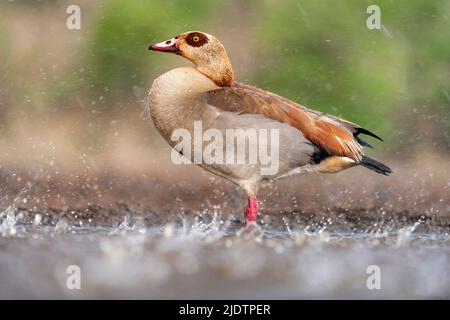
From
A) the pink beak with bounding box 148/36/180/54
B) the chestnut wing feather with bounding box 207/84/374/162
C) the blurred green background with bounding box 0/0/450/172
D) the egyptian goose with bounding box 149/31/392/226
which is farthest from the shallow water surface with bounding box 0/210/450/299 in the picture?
the blurred green background with bounding box 0/0/450/172

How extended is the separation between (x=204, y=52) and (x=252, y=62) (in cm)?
384

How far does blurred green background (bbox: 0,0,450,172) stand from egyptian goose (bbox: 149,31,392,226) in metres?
Result: 3.37

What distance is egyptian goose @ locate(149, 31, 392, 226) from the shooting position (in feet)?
23.6

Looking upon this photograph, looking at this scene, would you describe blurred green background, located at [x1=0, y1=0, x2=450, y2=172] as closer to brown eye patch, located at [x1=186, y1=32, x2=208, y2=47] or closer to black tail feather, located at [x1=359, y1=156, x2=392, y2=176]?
black tail feather, located at [x1=359, y1=156, x2=392, y2=176]

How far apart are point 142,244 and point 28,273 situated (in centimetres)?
103

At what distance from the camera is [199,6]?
11305 mm

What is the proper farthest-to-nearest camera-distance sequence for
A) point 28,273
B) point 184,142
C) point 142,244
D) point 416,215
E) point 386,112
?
point 386,112 → point 416,215 → point 184,142 → point 142,244 → point 28,273

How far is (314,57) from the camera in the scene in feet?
36.7

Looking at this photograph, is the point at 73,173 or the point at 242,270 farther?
the point at 73,173

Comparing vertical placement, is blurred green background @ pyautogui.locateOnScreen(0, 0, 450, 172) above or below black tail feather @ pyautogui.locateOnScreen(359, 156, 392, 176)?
above

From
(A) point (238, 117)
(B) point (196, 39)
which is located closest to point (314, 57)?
(B) point (196, 39)

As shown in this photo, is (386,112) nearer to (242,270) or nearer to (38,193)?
(38,193)

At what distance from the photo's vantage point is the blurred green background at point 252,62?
36.2ft
